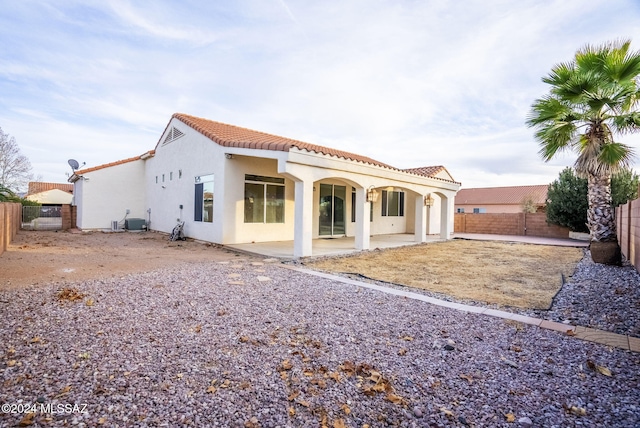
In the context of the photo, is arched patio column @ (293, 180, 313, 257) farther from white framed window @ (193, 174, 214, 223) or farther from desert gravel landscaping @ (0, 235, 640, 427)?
white framed window @ (193, 174, 214, 223)

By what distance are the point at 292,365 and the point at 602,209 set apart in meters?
10.2

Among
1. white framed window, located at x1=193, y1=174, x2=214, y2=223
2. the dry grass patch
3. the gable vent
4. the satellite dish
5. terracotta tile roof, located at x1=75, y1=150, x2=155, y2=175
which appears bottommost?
the dry grass patch

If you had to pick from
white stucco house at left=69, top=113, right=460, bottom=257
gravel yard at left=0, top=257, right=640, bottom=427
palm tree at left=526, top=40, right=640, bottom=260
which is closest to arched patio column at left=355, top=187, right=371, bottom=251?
white stucco house at left=69, top=113, right=460, bottom=257

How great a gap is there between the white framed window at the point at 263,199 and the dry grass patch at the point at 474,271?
4223 millimetres

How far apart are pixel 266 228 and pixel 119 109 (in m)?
9.56

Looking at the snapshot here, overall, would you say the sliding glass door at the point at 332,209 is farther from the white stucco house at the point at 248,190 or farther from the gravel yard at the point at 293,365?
the gravel yard at the point at 293,365

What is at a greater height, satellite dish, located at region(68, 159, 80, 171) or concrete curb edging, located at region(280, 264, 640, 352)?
satellite dish, located at region(68, 159, 80, 171)

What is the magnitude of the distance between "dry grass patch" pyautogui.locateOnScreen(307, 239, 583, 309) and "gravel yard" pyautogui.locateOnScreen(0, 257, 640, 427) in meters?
A: 1.12

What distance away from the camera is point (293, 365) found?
2939 millimetres

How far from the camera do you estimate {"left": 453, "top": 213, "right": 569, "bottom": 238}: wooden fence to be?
18.6m

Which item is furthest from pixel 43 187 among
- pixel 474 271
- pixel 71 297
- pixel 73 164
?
pixel 474 271

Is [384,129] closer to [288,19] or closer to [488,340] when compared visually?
[288,19]

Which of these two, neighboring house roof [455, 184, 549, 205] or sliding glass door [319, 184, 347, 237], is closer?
sliding glass door [319, 184, 347, 237]

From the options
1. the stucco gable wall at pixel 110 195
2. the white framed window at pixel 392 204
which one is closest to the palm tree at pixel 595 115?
the white framed window at pixel 392 204
